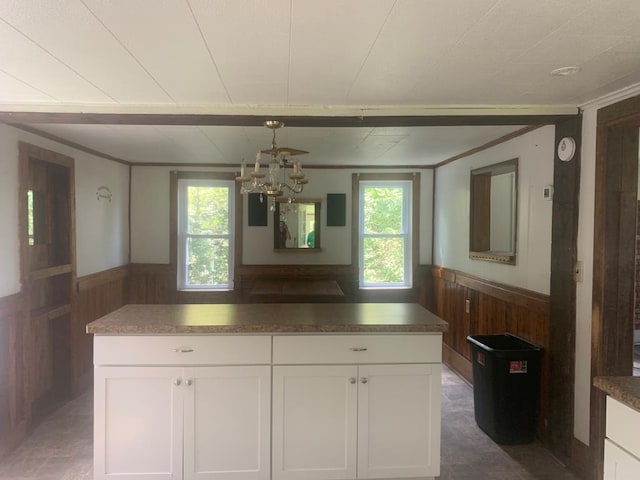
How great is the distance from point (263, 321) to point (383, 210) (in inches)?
127

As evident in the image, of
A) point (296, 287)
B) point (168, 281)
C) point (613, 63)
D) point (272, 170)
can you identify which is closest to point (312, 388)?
point (272, 170)

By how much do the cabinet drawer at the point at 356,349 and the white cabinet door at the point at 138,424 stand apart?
1.94 ft

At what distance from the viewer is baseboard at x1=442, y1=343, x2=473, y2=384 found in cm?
412

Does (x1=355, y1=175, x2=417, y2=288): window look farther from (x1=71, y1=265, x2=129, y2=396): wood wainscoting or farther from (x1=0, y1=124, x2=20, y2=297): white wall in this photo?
(x1=0, y1=124, x2=20, y2=297): white wall

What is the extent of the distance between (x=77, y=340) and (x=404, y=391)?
2921mm

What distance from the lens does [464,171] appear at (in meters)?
4.31

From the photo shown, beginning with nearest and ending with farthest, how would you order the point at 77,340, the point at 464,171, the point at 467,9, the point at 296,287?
the point at 467,9, the point at 77,340, the point at 464,171, the point at 296,287

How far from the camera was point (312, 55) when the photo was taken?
6.02 feet

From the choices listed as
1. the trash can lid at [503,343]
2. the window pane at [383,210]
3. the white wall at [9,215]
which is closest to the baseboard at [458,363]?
the trash can lid at [503,343]

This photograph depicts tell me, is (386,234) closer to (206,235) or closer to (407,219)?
(407,219)

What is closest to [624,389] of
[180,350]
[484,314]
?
[180,350]

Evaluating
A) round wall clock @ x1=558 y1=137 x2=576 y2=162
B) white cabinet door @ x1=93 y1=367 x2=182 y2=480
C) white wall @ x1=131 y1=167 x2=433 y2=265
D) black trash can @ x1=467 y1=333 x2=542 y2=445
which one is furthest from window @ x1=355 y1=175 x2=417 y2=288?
white cabinet door @ x1=93 y1=367 x2=182 y2=480

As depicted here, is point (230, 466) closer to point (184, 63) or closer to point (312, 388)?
point (312, 388)

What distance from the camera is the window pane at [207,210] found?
5.15 m
